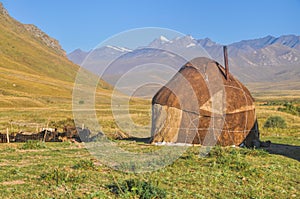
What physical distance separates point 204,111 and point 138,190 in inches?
422

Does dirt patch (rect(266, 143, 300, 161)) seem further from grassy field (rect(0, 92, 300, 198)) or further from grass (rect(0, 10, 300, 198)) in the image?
grassy field (rect(0, 92, 300, 198))

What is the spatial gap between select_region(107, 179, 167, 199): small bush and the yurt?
989 cm

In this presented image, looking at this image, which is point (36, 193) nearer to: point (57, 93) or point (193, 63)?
point (193, 63)

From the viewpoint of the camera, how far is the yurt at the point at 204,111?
63.1 ft

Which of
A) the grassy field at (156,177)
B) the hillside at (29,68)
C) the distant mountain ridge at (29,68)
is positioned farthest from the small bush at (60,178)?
the distant mountain ridge at (29,68)

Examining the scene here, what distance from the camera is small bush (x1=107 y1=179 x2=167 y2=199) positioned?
29.3ft

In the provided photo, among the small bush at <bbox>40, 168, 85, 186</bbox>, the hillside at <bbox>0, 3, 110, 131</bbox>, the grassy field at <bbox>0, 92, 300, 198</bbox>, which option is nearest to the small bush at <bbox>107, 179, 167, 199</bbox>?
the grassy field at <bbox>0, 92, 300, 198</bbox>

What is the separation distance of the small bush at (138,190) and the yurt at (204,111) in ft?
32.4

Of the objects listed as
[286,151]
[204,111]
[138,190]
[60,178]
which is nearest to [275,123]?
[286,151]

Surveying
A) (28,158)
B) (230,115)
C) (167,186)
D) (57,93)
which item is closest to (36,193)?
(167,186)

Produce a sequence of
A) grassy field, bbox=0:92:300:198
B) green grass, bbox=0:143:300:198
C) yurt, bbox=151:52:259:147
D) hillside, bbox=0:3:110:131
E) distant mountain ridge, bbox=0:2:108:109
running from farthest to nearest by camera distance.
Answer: distant mountain ridge, bbox=0:2:108:109 → hillside, bbox=0:3:110:131 → yurt, bbox=151:52:259:147 → green grass, bbox=0:143:300:198 → grassy field, bbox=0:92:300:198

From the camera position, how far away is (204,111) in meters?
19.2

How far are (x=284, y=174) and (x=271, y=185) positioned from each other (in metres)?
1.91

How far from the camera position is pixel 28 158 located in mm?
14617
